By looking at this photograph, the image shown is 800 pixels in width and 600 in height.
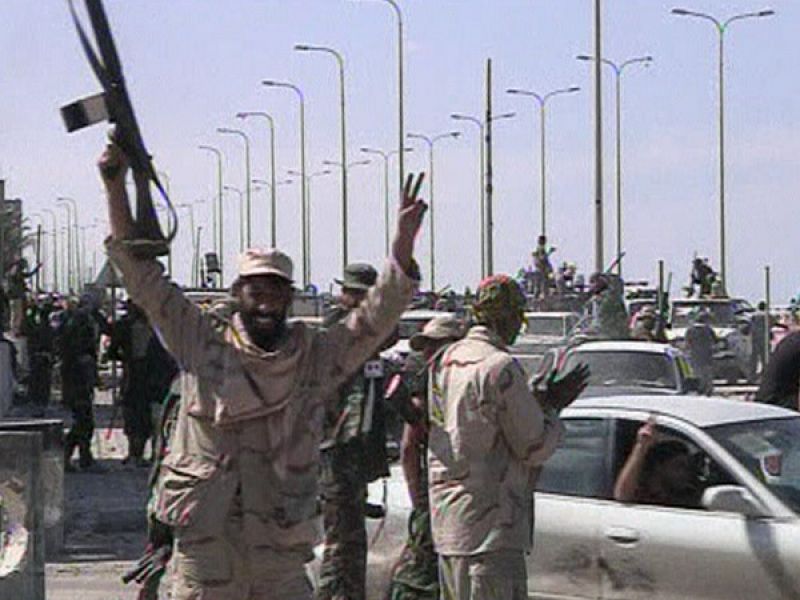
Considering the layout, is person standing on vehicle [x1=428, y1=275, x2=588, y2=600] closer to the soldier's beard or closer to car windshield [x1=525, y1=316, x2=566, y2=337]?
the soldier's beard

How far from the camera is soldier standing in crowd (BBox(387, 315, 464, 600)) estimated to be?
860cm

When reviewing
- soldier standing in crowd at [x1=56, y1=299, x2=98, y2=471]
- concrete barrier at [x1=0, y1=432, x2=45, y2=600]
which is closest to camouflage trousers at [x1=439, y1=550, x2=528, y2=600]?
concrete barrier at [x1=0, y1=432, x2=45, y2=600]

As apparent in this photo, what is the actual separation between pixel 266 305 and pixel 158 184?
49 centimetres

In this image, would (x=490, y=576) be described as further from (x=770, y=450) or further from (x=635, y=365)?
(x=635, y=365)

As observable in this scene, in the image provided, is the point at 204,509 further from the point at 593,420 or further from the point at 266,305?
the point at 593,420

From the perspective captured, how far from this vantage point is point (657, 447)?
28.6 ft

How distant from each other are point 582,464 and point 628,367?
33.7 ft

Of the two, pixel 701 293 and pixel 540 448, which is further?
pixel 701 293

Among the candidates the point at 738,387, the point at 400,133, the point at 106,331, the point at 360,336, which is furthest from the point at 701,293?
the point at 360,336

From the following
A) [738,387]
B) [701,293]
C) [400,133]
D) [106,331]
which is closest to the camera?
[106,331]

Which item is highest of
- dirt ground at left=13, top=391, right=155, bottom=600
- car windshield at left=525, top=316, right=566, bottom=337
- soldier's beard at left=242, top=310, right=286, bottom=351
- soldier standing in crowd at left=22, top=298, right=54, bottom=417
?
soldier's beard at left=242, top=310, right=286, bottom=351

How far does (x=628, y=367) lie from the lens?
757 inches

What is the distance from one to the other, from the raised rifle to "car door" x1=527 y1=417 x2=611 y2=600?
3.57 metres

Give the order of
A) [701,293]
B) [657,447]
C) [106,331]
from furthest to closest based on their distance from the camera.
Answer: [701,293]
[106,331]
[657,447]
